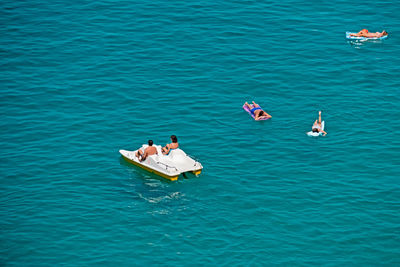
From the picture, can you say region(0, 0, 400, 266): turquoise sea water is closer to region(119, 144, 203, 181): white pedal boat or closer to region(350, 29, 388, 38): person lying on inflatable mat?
region(119, 144, 203, 181): white pedal boat

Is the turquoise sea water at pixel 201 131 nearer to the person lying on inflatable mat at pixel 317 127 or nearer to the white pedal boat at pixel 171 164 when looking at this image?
the person lying on inflatable mat at pixel 317 127

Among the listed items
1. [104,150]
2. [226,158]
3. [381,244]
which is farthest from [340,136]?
[104,150]

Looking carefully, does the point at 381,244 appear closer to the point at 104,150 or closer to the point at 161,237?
the point at 161,237

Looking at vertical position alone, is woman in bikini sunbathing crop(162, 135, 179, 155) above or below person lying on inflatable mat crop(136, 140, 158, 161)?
above

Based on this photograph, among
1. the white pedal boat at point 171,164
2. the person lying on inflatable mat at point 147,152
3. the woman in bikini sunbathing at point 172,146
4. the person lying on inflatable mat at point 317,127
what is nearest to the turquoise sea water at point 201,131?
the person lying on inflatable mat at point 317,127

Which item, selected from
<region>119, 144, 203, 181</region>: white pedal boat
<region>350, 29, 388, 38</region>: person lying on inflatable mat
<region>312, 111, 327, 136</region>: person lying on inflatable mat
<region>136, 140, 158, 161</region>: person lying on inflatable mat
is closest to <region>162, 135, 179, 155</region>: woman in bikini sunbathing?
<region>119, 144, 203, 181</region>: white pedal boat
